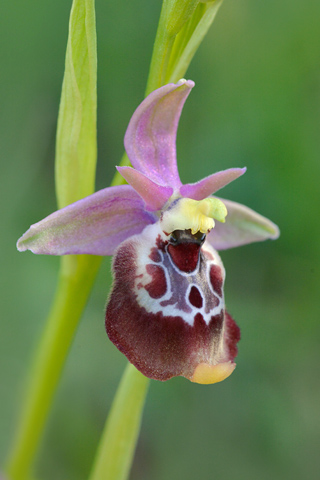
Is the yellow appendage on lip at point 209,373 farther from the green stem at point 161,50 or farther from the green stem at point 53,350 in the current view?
the green stem at point 161,50

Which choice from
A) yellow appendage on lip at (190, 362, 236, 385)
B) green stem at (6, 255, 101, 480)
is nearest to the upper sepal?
yellow appendage on lip at (190, 362, 236, 385)

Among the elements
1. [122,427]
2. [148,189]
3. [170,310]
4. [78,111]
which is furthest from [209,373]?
[78,111]

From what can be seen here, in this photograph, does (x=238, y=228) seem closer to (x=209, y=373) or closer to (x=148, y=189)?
(x=148, y=189)

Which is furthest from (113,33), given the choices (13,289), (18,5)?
(13,289)

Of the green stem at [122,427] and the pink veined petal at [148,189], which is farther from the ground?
the pink veined petal at [148,189]

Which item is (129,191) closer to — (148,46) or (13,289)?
(13,289)

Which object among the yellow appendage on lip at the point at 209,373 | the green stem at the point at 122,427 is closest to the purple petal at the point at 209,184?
the yellow appendage on lip at the point at 209,373

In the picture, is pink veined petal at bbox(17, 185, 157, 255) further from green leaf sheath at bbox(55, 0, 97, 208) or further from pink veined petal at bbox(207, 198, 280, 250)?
pink veined petal at bbox(207, 198, 280, 250)
